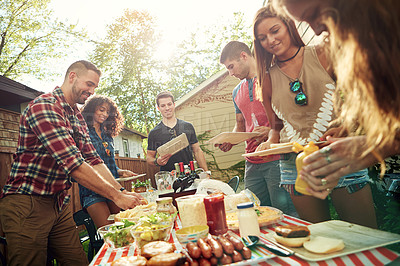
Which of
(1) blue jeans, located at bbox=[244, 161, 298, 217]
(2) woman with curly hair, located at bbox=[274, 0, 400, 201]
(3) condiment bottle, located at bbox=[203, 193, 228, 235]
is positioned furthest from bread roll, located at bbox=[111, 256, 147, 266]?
(1) blue jeans, located at bbox=[244, 161, 298, 217]

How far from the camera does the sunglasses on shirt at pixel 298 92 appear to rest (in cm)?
194

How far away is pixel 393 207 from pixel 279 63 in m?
1.58

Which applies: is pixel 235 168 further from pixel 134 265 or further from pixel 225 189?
pixel 134 265

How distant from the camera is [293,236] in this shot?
1.23 m

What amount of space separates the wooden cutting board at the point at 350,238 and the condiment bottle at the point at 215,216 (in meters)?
0.49

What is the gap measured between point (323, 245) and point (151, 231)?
84 centimetres

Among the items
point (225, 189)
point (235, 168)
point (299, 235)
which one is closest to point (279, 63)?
point (225, 189)

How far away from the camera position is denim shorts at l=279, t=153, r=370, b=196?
1722 mm

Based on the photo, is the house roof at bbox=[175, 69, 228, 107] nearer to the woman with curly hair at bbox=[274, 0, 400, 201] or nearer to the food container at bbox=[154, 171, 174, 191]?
the food container at bbox=[154, 171, 174, 191]

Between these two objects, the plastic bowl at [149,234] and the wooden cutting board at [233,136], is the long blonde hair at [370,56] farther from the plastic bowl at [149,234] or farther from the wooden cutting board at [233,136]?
the wooden cutting board at [233,136]

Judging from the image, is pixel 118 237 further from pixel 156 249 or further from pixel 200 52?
pixel 200 52

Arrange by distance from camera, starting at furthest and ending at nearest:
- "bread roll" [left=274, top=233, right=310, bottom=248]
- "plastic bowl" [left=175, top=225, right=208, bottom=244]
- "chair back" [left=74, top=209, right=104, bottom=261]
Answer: "chair back" [left=74, top=209, right=104, bottom=261]
"plastic bowl" [left=175, top=225, right=208, bottom=244]
"bread roll" [left=274, top=233, right=310, bottom=248]

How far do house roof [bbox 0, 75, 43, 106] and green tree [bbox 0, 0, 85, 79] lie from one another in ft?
37.1

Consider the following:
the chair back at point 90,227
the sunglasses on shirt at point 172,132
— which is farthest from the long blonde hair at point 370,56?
the sunglasses on shirt at point 172,132
